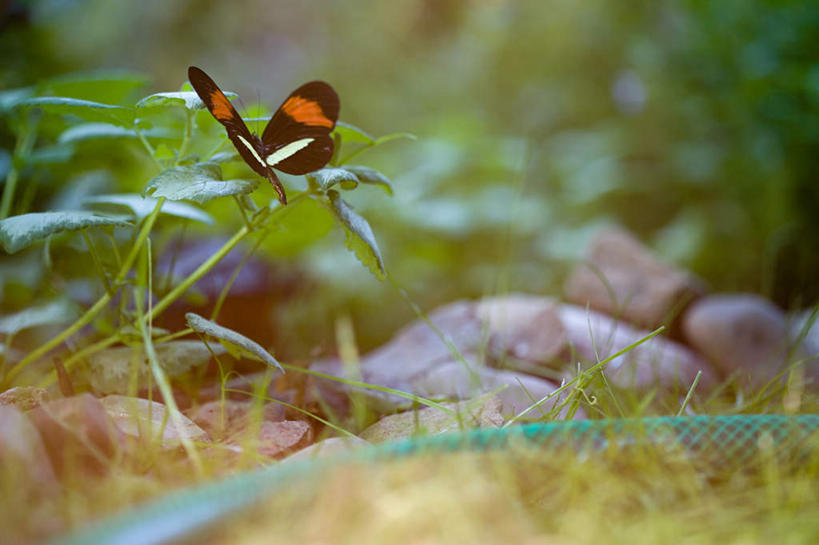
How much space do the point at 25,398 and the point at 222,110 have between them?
562 mm

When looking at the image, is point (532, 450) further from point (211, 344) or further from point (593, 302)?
point (593, 302)

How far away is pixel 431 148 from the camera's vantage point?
3637 mm

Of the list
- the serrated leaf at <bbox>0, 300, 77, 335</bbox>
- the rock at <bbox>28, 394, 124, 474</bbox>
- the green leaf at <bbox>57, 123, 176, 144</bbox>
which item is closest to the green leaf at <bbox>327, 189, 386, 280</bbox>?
the rock at <bbox>28, 394, 124, 474</bbox>

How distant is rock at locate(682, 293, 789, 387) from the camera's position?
199 cm

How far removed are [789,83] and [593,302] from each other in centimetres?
151

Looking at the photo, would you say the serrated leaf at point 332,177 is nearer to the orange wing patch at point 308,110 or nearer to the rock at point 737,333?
the orange wing patch at point 308,110

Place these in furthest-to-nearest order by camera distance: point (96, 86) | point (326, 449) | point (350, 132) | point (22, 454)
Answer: point (96, 86) < point (350, 132) < point (326, 449) < point (22, 454)

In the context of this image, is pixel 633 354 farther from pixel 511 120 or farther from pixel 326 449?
pixel 511 120

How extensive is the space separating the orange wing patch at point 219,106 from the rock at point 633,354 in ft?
3.36

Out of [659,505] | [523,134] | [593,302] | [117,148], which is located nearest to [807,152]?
[593,302]

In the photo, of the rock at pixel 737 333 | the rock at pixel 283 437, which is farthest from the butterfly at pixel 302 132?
the rock at pixel 737 333

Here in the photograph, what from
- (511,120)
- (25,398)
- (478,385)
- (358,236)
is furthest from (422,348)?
(511,120)

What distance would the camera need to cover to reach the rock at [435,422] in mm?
1049

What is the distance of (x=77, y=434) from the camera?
83 cm
